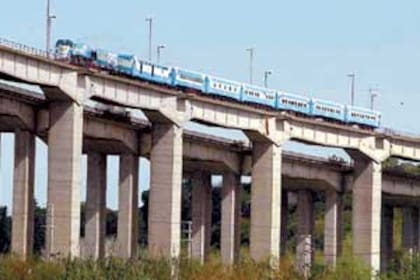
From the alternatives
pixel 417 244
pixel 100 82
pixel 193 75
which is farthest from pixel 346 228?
pixel 100 82

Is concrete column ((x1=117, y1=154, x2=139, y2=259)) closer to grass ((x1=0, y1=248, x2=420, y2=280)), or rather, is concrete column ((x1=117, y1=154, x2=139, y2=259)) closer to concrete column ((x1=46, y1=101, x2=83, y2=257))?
grass ((x1=0, y1=248, x2=420, y2=280))

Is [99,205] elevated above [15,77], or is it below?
below

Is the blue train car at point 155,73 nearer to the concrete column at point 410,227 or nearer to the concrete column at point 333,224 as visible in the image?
the concrete column at point 333,224

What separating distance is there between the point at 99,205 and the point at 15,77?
2647 centimetres

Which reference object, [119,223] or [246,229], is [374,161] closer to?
[119,223]

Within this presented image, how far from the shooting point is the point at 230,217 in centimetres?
11625

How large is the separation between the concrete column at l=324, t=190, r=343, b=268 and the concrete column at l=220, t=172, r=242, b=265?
973 centimetres

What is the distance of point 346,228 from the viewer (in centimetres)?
17700

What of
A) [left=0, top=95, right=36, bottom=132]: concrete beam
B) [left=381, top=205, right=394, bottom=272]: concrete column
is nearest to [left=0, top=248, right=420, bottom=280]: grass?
[left=0, top=95, right=36, bottom=132]: concrete beam

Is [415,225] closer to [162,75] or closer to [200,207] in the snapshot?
[200,207]

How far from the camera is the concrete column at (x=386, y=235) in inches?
5689

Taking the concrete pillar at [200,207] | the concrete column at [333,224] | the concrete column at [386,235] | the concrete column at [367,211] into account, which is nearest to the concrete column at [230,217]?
the concrete pillar at [200,207]

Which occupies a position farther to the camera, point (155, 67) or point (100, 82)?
point (155, 67)

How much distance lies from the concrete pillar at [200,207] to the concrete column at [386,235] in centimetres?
2774
